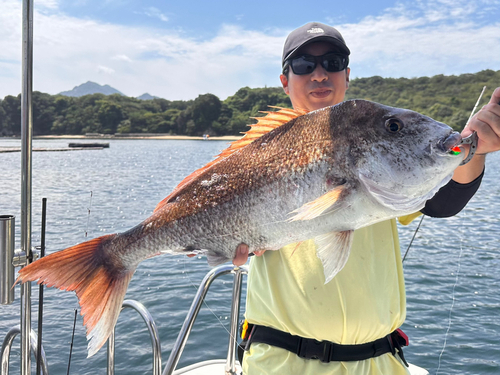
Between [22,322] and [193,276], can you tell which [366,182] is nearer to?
[22,322]

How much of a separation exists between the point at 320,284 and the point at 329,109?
863mm

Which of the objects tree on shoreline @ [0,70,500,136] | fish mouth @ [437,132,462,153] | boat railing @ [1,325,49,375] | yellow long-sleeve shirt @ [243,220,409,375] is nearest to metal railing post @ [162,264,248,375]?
boat railing @ [1,325,49,375]

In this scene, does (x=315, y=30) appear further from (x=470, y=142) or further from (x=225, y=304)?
(x=225, y=304)

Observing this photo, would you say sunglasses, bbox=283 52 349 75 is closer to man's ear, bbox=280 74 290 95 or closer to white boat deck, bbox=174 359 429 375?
man's ear, bbox=280 74 290 95

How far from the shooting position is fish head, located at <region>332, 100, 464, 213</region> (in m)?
1.69

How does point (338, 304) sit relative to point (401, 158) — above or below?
below

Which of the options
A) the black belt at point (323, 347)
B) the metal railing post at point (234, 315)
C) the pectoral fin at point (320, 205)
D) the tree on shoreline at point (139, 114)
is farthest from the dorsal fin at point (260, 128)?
the tree on shoreline at point (139, 114)

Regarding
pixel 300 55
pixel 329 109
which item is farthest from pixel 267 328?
pixel 300 55

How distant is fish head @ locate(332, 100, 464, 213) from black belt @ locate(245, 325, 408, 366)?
76cm

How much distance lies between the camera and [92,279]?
202cm

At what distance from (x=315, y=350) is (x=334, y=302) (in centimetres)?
25

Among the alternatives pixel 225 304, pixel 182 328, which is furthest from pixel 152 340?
pixel 225 304

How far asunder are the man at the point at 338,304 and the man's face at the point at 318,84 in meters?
0.83

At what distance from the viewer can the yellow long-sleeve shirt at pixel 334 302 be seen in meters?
2.00
